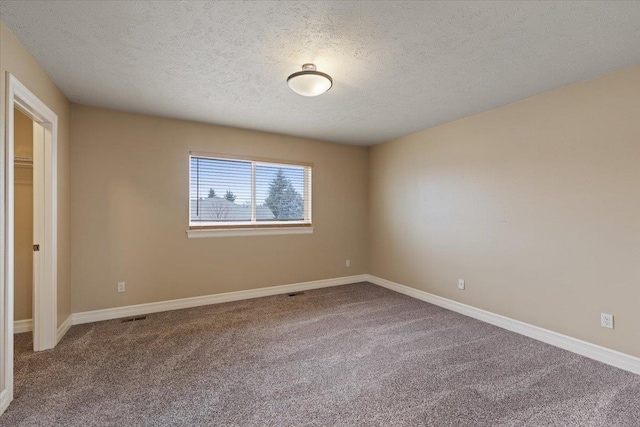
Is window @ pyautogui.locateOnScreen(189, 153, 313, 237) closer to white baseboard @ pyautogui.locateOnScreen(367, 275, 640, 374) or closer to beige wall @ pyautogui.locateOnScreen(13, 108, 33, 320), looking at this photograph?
beige wall @ pyautogui.locateOnScreen(13, 108, 33, 320)

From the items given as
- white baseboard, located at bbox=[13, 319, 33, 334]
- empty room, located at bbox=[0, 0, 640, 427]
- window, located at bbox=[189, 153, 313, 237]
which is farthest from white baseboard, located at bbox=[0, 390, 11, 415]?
window, located at bbox=[189, 153, 313, 237]

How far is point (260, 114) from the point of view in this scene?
3619mm

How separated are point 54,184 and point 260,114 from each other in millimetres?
2144

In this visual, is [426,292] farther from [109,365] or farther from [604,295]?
[109,365]

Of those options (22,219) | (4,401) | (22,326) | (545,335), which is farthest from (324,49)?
(22,326)

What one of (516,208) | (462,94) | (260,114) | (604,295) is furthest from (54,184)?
(604,295)

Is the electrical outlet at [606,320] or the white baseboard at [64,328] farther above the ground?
the electrical outlet at [606,320]

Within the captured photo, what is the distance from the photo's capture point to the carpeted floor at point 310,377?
1.84 meters

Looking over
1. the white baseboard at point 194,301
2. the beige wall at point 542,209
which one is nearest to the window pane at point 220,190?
the white baseboard at point 194,301

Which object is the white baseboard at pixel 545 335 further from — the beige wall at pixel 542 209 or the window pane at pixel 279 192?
the window pane at pixel 279 192

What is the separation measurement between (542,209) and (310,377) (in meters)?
2.71

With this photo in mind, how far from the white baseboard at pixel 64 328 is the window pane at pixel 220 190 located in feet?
5.45

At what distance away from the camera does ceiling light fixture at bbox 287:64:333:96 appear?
2.35 meters

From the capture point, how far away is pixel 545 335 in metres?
2.91
